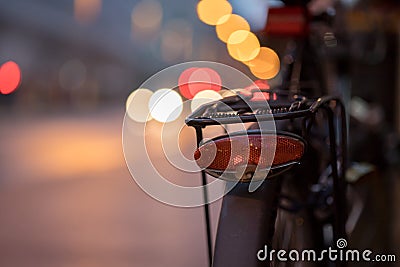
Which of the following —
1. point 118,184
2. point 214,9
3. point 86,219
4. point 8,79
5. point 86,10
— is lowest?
point 86,219

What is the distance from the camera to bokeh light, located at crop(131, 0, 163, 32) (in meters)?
54.9

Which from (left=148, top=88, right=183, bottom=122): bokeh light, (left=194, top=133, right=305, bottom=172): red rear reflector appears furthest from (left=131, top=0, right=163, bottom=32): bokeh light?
(left=194, top=133, right=305, bottom=172): red rear reflector

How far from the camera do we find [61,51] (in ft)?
138

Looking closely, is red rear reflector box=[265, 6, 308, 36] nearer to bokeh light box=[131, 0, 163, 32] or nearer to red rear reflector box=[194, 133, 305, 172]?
red rear reflector box=[194, 133, 305, 172]

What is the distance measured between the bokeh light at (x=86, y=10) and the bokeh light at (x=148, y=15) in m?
3.08

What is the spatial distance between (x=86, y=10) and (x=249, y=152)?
5110cm

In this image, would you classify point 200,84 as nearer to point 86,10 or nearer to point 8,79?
point 8,79

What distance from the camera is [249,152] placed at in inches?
76.9

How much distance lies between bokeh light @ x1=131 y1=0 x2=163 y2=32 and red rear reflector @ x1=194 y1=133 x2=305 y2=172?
5353cm

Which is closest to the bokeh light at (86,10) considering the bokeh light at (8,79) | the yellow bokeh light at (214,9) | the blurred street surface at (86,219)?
the bokeh light at (8,79)

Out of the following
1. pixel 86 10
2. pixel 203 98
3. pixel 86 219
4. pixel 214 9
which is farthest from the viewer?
pixel 86 10

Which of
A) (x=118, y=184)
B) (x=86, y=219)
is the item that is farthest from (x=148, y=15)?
(x=86, y=219)

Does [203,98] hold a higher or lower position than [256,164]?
higher

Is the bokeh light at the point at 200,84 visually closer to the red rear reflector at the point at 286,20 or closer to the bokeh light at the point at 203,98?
the bokeh light at the point at 203,98
